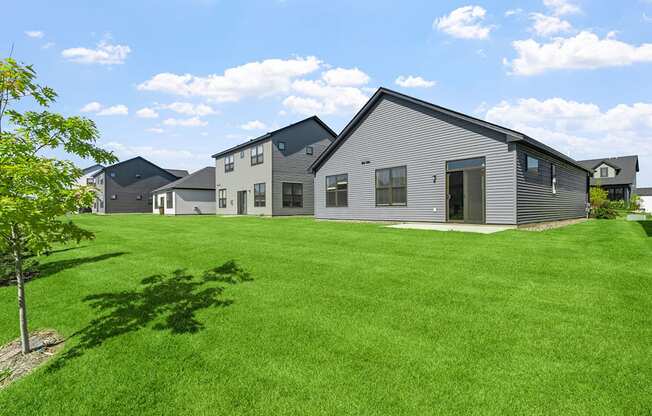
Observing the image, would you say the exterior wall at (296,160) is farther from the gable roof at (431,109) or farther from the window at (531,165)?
the window at (531,165)

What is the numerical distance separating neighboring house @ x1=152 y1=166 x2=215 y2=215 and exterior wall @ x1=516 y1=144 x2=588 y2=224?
117 ft

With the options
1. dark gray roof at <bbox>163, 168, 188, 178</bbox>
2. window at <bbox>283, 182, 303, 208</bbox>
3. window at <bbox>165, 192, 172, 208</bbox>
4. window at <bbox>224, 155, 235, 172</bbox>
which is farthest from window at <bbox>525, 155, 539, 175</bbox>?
dark gray roof at <bbox>163, 168, 188, 178</bbox>

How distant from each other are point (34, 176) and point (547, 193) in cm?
1997

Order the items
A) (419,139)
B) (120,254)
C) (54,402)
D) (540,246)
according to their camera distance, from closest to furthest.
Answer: (54,402), (540,246), (120,254), (419,139)

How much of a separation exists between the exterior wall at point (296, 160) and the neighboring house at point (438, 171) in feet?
24.5

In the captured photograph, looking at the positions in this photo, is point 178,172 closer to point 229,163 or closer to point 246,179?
point 229,163

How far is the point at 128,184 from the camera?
48031 millimetres

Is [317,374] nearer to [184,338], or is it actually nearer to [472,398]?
[472,398]

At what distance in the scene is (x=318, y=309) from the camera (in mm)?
5039

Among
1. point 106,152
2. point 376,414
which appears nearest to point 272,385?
point 376,414

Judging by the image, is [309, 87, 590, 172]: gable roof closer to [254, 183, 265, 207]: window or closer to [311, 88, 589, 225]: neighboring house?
[311, 88, 589, 225]: neighboring house

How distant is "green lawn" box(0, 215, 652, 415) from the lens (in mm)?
3014

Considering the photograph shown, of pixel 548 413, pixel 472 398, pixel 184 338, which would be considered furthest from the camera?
pixel 184 338

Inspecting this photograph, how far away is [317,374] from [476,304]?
2.95 meters
